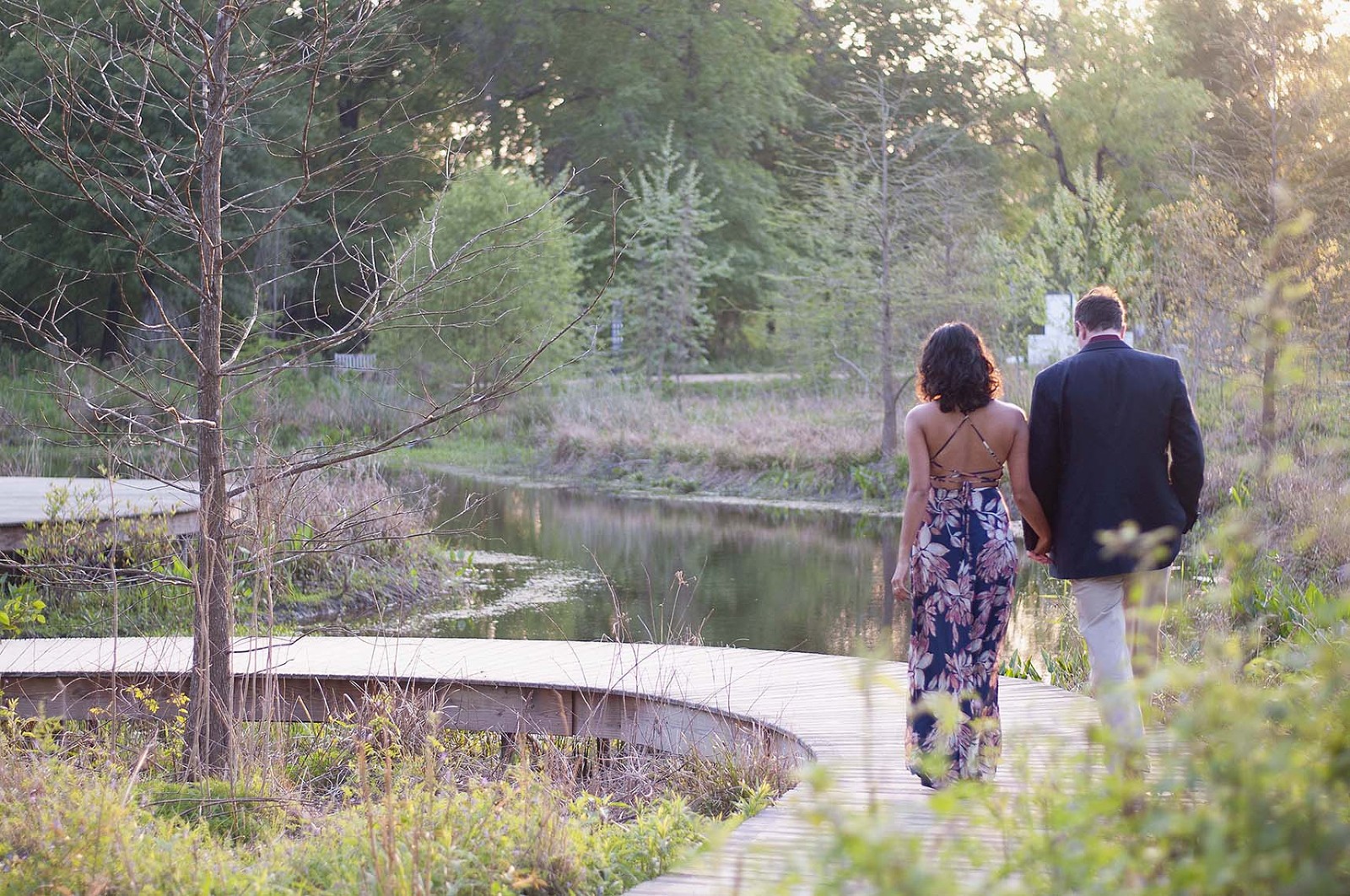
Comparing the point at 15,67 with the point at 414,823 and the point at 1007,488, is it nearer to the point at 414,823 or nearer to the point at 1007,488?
the point at 1007,488

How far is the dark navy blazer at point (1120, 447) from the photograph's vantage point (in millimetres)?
4543

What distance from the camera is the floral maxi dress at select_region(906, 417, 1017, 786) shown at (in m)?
4.58

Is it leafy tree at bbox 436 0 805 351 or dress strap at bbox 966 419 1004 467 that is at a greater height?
leafy tree at bbox 436 0 805 351

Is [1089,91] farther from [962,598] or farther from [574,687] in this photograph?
[962,598]

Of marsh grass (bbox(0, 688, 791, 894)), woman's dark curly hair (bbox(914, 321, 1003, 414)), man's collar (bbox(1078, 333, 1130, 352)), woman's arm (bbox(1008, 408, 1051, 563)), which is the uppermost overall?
man's collar (bbox(1078, 333, 1130, 352))

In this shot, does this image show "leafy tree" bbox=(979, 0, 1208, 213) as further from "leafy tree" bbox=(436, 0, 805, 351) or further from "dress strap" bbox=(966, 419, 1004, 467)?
"dress strap" bbox=(966, 419, 1004, 467)

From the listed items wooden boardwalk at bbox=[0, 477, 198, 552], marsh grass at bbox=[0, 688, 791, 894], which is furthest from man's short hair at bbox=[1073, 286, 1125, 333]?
wooden boardwalk at bbox=[0, 477, 198, 552]

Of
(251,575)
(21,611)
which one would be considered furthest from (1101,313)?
→ (21,611)

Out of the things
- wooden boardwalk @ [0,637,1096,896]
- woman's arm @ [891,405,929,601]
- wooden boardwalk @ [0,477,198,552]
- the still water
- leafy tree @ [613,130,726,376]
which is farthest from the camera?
leafy tree @ [613,130,726,376]

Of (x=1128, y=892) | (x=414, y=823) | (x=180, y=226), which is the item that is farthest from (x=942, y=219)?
(x=1128, y=892)

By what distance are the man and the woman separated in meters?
0.15

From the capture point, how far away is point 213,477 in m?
5.37

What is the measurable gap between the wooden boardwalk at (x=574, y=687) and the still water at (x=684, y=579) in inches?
20.3

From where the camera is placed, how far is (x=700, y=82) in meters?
36.4
